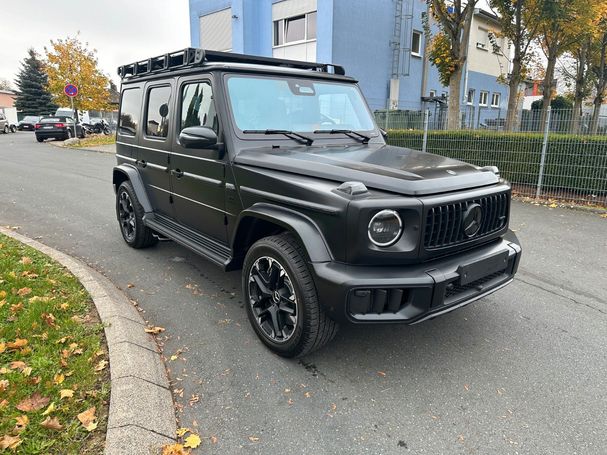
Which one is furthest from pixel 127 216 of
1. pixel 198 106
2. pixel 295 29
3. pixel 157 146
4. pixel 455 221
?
pixel 295 29

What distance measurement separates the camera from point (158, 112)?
15.1 feet

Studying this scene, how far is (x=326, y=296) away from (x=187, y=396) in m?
1.05

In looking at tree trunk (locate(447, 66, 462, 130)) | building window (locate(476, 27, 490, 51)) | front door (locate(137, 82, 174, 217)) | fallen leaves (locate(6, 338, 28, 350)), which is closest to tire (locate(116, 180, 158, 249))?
Result: front door (locate(137, 82, 174, 217))

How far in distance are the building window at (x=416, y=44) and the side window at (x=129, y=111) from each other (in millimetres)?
19181

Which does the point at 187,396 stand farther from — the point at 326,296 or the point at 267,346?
the point at 326,296

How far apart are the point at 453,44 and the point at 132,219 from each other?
955 centimetres

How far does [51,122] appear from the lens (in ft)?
81.7

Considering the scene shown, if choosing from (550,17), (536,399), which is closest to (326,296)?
(536,399)

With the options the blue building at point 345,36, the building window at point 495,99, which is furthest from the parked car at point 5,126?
the building window at point 495,99

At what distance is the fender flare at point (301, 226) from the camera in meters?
2.66

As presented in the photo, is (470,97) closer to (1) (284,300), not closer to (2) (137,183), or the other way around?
(2) (137,183)

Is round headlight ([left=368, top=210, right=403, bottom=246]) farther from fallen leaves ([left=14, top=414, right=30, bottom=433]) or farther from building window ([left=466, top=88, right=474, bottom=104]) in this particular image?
building window ([left=466, top=88, right=474, bottom=104])

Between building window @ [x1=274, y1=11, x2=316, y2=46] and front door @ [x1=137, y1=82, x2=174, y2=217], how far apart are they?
15839 millimetres

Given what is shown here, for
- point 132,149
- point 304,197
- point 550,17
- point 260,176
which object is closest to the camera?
point 304,197
